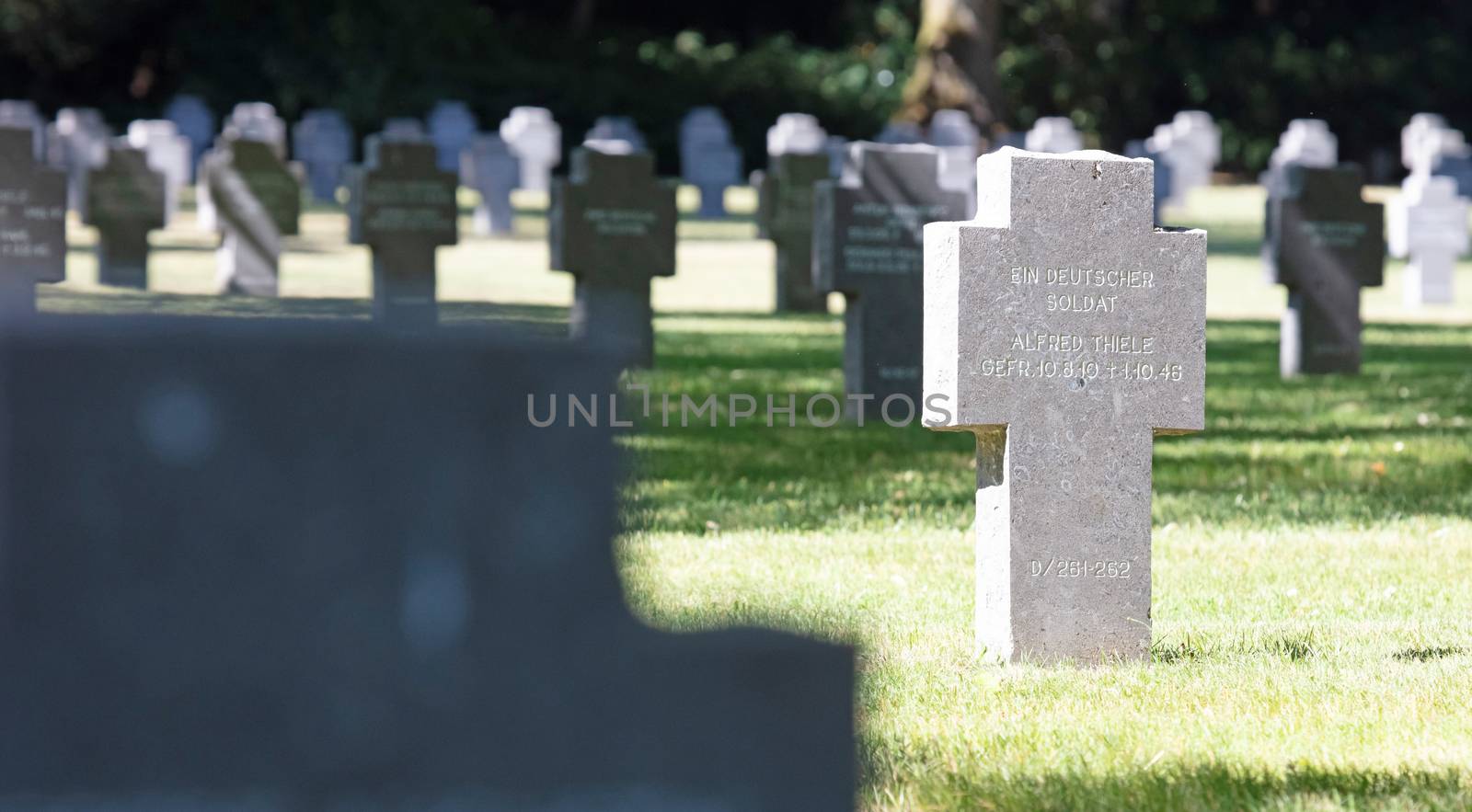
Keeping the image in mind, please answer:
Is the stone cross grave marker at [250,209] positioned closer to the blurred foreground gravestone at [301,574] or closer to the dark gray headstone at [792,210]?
the dark gray headstone at [792,210]

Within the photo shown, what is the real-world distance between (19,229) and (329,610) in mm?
14105

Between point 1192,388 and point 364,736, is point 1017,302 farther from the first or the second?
point 364,736

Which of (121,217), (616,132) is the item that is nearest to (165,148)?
(616,132)

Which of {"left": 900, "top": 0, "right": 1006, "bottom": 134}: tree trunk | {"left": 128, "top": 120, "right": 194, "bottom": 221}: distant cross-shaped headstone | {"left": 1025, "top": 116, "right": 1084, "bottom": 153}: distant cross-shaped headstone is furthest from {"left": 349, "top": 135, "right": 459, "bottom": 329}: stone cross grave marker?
{"left": 900, "top": 0, "right": 1006, "bottom": 134}: tree trunk

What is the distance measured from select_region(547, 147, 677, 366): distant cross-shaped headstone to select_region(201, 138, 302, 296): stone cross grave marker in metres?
5.56

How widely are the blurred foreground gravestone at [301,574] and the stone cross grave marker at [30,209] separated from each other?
1377 cm

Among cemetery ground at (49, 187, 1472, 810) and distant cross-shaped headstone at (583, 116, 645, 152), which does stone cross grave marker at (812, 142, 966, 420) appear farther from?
distant cross-shaped headstone at (583, 116, 645, 152)

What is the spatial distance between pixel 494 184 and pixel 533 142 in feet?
20.1

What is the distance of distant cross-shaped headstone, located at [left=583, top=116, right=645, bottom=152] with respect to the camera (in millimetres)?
29844

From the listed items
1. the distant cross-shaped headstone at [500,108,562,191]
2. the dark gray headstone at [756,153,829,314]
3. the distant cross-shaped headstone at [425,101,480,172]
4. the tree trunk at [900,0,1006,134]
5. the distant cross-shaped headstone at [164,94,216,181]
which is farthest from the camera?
the distant cross-shaped headstone at [164,94,216,181]

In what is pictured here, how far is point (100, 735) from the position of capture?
215cm

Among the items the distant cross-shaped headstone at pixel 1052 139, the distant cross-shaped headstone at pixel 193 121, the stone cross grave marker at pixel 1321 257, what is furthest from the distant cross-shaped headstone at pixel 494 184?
the stone cross grave marker at pixel 1321 257

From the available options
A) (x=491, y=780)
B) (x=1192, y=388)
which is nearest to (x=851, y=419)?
(x=1192, y=388)

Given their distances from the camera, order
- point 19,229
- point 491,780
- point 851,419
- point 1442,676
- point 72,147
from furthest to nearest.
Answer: point 72,147 → point 19,229 → point 851,419 → point 1442,676 → point 491,780
